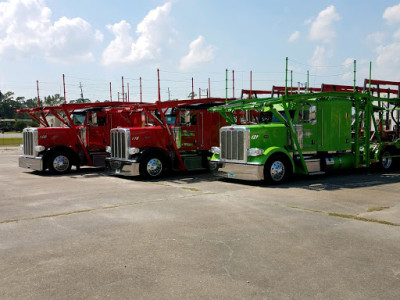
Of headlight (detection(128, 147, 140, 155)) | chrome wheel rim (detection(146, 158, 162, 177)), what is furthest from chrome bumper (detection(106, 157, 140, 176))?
chrome wheel rim (detection(146, 158, 162, 177))

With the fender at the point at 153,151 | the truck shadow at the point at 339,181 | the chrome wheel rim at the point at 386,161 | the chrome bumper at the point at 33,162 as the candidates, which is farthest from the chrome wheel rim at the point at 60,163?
the chrome wheel rim at the point at 386,161

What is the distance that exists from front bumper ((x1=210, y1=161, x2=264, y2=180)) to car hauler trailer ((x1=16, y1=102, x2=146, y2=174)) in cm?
416

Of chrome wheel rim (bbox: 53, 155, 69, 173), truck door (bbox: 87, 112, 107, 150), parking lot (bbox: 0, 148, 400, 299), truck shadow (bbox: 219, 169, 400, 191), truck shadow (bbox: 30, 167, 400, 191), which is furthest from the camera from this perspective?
truck door (bbox: 87, 112, 107, 150)

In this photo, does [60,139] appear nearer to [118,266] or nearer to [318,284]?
[118,266]

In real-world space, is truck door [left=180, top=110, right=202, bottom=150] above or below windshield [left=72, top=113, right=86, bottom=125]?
below

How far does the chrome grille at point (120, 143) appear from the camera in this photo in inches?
542

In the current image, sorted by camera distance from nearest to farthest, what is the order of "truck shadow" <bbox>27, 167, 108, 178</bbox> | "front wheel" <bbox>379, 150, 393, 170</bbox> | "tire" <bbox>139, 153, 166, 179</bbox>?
1. "tire" <bbox>139, 153, 166, 179</bbox>
2. "front wheel" <bbox>379, 150, 393, 170</bbox>
3. "truck shadow" <bbox>27, 167, 108, 178</bbox>

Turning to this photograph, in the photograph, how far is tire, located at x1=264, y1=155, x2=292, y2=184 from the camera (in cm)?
1165

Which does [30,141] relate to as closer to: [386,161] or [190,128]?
[190,128]

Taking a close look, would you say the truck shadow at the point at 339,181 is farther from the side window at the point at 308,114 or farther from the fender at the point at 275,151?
the side window at the point at 308,114

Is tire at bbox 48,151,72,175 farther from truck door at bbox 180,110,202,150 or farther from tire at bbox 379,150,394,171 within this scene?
tire at bbox 379,150,394,171

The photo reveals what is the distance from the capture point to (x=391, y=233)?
21.2ft

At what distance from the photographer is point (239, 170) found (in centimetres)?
1198

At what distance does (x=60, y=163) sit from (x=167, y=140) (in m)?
4.21
